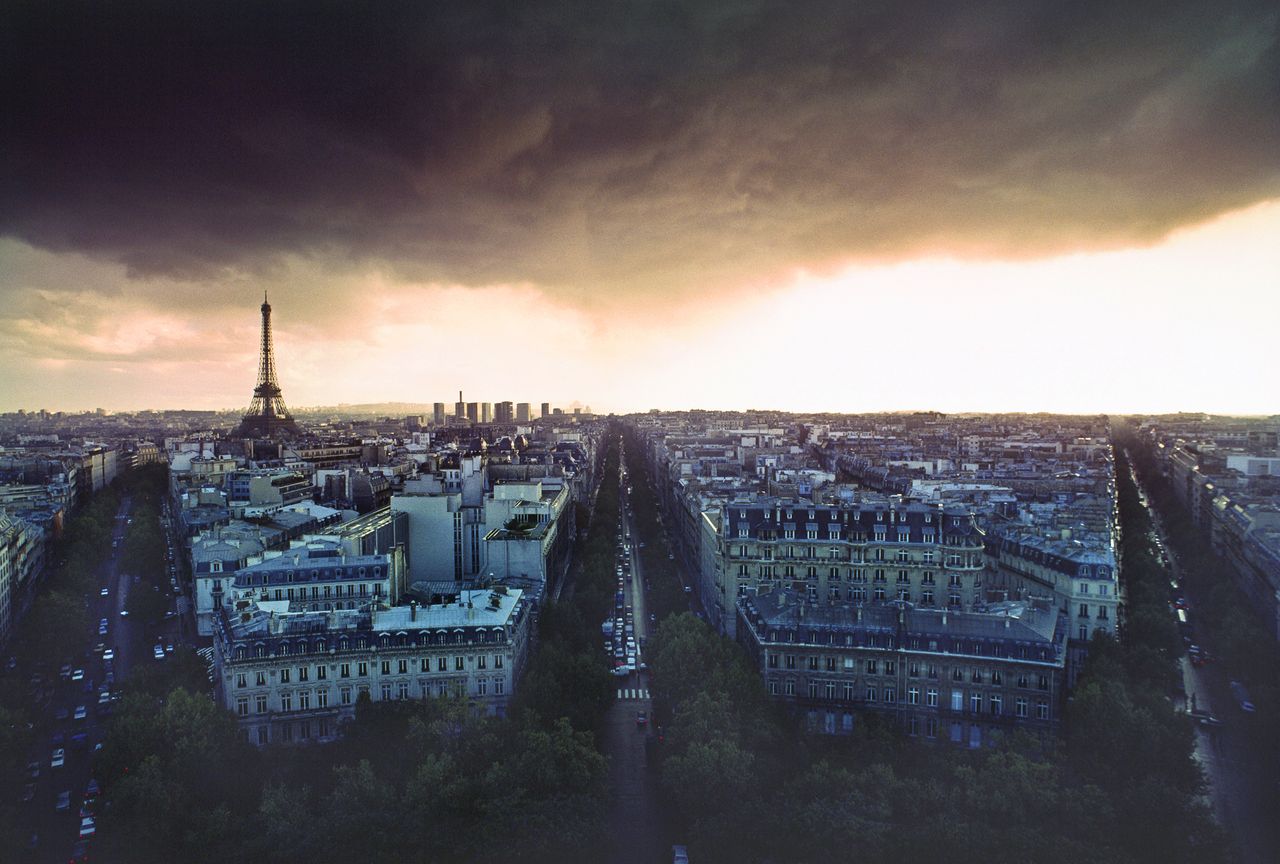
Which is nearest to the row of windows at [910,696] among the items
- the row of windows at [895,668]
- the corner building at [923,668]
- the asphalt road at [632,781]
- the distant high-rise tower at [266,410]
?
the corner building at [923,668]

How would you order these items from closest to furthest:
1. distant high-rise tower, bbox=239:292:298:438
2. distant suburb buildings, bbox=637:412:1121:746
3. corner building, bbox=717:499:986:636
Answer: distant suburb buildings, bbox=637:412:1121:746 < corner building, bbox=717:499:986:636 < distant high-rise tower, bbox=239:292:298:438

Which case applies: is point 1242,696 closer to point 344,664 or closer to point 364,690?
point 364,690

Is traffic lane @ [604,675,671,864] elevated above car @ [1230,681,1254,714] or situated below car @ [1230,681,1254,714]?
below


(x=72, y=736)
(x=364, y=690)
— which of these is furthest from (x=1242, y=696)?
(x=72, y=736)

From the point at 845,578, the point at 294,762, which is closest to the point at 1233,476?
the point at 845,578

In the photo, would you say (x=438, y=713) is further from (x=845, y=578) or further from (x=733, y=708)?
(x=845, y=578)

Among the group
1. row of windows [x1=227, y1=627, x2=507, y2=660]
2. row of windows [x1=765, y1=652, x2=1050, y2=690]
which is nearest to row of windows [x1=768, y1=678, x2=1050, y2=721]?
row of windows [x1=765, y1=652, x2=1050, y2=690]

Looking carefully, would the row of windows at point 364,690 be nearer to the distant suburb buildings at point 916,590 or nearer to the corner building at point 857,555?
the distant suburb buildings at point 916,590

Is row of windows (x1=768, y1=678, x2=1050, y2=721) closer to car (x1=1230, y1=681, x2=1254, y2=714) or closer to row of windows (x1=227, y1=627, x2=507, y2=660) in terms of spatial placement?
car (x1=1230, y1=681, x2=1254, y2=714)
